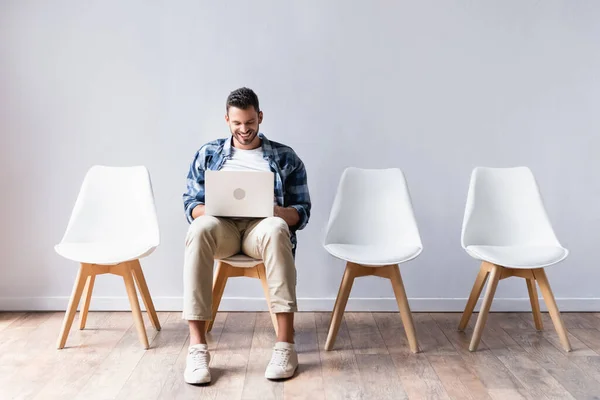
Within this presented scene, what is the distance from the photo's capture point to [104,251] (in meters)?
2.67

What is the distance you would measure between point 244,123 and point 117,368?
43.5 inches

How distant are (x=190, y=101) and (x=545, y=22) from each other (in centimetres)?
187

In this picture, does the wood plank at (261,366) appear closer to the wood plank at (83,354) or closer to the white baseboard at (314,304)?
the white baseboard at (314,304)

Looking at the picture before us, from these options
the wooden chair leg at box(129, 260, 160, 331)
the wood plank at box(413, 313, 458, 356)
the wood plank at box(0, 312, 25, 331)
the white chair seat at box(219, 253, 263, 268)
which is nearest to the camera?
the white chair seat at box(219, 253, 263, 268)

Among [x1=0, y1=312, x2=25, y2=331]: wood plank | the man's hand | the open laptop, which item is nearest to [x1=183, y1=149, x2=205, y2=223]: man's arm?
the open laptop

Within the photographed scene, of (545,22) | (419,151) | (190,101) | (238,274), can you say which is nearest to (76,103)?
(190,101)

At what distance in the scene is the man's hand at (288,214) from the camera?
262 centimetres

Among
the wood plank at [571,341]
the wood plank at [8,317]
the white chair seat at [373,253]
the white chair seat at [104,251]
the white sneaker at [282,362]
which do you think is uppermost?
the white chair seat at [373,253]

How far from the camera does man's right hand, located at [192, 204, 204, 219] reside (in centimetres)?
266

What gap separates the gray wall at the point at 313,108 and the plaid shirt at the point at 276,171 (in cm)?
44

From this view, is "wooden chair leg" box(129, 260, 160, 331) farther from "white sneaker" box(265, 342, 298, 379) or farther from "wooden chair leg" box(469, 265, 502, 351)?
"wooden chair leg" box(469, 265, 502, 351)

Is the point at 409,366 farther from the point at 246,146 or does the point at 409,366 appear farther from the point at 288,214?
the point at 246,146

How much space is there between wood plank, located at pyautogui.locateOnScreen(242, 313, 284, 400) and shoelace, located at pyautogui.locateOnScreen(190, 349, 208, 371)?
17 centimetres

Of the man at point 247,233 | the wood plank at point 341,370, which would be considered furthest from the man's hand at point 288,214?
the wood plank at point 341,370
